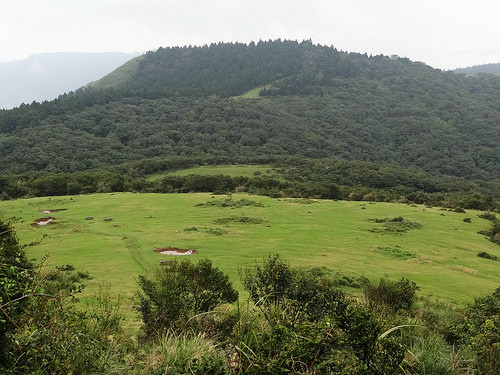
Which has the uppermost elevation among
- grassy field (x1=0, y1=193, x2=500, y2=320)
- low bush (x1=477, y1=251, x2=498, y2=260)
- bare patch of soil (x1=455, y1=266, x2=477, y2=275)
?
grassy field (x1=0, y1=193, x2=500, y2=320)

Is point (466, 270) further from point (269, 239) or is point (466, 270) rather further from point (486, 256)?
point (269, 239)

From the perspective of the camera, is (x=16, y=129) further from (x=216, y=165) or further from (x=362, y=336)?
(x=362, y=336)

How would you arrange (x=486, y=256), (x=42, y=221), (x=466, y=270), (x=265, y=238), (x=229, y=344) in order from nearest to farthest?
(x=229, y=344) < (x=466, y=270) < (x=486, y=256) < (x=265, y=238) < (x=42, y=221)

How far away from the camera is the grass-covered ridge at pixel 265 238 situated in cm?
2612

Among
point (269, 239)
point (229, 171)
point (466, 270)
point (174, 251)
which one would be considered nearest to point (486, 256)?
point (466, 270)

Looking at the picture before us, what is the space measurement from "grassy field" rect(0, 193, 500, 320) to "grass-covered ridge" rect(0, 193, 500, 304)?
0.09 m

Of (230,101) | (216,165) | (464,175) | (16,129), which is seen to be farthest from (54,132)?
(464,175)

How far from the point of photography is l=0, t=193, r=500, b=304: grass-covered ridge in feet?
85.7

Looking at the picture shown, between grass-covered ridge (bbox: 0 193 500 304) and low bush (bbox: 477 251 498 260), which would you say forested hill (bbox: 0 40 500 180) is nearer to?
grass-covered ridge (bbox: 0 193 500 304)

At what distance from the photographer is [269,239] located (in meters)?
34.3

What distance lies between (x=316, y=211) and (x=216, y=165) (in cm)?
7038

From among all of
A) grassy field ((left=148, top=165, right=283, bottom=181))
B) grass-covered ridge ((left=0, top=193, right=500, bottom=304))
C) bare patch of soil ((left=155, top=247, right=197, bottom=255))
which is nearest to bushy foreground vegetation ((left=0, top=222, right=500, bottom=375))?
grass-covered ridge ((left=0, top=193, right=500, bottom=304))

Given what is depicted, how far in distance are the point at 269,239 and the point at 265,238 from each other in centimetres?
51

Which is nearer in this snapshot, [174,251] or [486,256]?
[174,251]
